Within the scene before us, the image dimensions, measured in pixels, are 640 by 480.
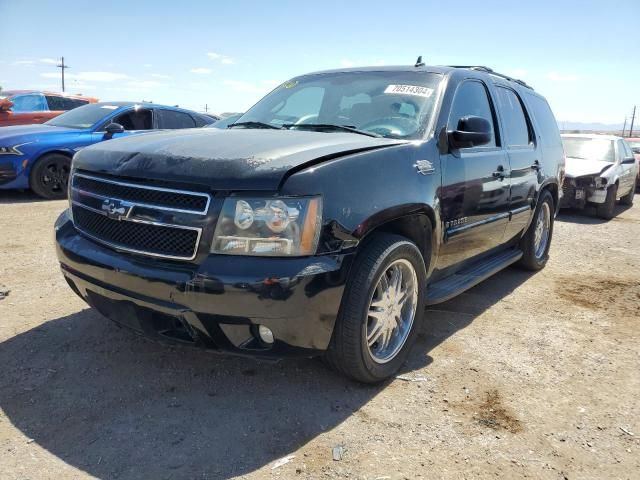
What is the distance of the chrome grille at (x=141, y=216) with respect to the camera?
2.37m

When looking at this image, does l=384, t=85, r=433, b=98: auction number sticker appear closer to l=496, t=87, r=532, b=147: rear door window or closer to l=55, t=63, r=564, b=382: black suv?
l=55, t=63, r=564, b=382: black suv

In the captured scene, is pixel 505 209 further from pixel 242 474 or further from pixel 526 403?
pixel 242 474

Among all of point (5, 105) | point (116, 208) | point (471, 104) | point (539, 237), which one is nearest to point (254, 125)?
point (116, 208)

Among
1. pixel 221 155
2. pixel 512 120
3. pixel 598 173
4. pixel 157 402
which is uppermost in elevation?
pixel 512 120

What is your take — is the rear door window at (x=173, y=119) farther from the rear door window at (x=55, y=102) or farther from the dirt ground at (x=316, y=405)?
the dirt ground at (x=316, y=405)

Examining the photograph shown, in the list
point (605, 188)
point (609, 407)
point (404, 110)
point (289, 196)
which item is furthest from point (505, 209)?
point (605, 188)

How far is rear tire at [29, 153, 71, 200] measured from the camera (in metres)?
7.84

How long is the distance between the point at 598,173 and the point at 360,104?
7.46 meters

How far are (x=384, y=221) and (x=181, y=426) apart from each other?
1.42m

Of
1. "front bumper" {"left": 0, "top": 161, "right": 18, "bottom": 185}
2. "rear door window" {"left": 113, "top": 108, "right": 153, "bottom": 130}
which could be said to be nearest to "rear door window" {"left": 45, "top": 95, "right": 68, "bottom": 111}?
"rear door window" {"left": 113, "top": 108, "right": 153, "bottom": 130}

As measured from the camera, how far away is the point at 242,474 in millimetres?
2156

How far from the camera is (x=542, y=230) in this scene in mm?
5672

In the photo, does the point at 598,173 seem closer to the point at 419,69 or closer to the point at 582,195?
the point at 582,195

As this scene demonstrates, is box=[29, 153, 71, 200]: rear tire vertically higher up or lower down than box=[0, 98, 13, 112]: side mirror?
lower down
